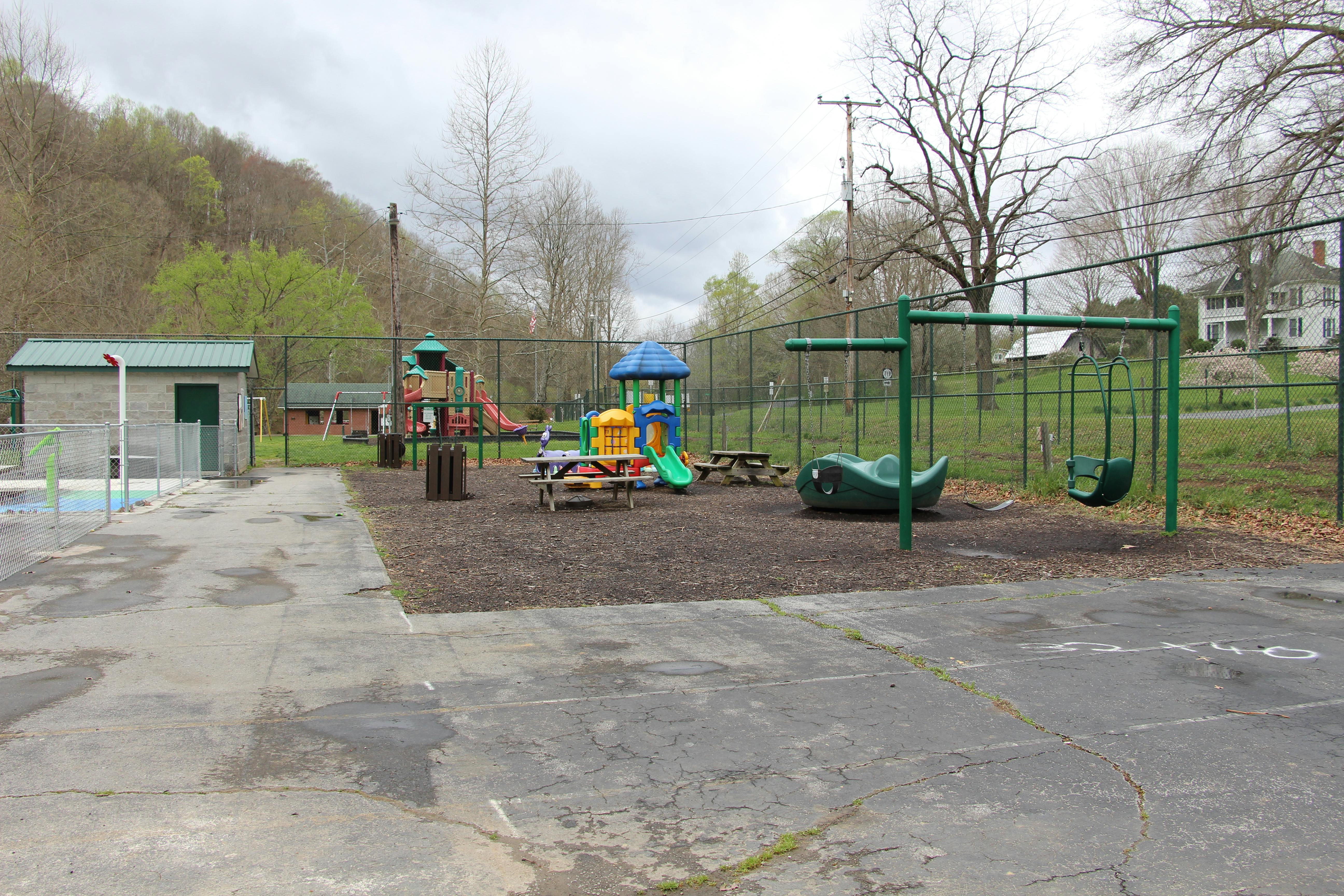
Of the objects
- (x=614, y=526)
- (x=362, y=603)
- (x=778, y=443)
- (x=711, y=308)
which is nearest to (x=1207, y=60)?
(x=778, y=443)

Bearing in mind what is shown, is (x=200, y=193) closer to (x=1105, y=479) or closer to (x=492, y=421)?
(x=492, y=421)

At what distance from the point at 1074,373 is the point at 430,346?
2040 cm

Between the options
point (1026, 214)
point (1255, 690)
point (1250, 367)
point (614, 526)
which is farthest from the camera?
point (1026, 214)

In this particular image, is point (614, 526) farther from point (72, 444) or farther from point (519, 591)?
point (72, 444)

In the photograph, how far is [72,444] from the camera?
412 inches

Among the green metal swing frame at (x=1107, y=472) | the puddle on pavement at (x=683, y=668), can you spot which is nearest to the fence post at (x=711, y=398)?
the green metal swing frame at (x=1107, y=472)

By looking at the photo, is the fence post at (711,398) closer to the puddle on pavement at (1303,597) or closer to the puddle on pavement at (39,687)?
the puddle on pavement at (1303,597)

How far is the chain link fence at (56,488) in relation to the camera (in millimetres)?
8078

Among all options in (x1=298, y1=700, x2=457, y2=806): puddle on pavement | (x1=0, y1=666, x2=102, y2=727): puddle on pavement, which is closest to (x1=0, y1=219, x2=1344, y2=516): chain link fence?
(x1=298, y1=700, x2=457, y2=806): puddle on pavement

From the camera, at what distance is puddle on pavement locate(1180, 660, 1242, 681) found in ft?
16.0

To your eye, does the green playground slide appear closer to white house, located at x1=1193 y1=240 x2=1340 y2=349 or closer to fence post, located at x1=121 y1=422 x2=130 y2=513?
fence post, located at x1=121 y1=422 x2=130 y2=513

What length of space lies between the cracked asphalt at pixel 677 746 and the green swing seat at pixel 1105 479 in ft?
7.76

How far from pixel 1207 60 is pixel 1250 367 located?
27.6ft

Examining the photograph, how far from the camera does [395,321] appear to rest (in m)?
28.0
